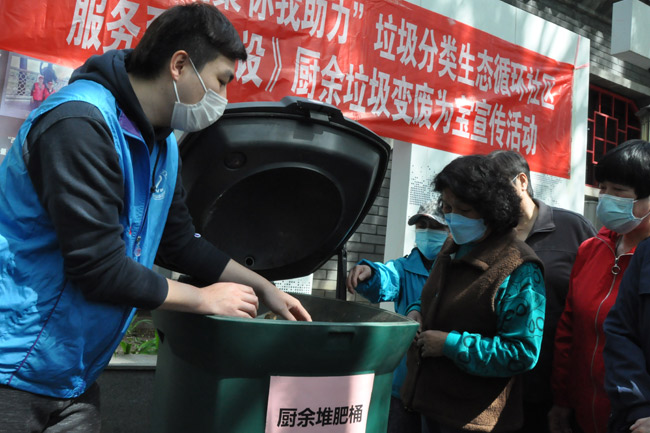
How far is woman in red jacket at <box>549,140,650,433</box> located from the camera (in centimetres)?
195

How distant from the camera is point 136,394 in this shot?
3.17 m

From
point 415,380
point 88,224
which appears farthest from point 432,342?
point 88,224

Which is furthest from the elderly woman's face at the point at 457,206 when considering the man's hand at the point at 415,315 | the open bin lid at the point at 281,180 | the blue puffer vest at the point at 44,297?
the blue puffer vest at the point at 44,297

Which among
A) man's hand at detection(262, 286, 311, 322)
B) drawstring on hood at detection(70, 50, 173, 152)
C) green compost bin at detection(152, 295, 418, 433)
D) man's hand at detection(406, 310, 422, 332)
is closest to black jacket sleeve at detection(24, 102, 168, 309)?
drawstring on hood at detection(70, 50, 173, 152)

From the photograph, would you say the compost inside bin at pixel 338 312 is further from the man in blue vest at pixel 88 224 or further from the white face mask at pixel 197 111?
the white face mask at pixel 197 111

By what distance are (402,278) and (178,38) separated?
151 centimetres

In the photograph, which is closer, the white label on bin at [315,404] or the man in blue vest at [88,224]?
the man in blue vest at [88,224]

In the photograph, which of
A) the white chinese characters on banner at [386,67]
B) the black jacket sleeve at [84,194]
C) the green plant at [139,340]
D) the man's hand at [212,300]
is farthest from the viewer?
the green plant at [139,340]

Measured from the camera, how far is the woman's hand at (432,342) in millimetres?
1730

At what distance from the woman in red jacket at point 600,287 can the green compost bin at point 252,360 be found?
2.76 ft

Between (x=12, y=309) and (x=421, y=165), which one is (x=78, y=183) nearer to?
(x=12, y=309)

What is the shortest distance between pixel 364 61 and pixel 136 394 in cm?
258

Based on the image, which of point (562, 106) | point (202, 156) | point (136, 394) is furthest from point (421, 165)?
point (202, 156)

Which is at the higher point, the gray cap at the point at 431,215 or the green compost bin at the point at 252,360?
the gray cap at the point at 431,215
